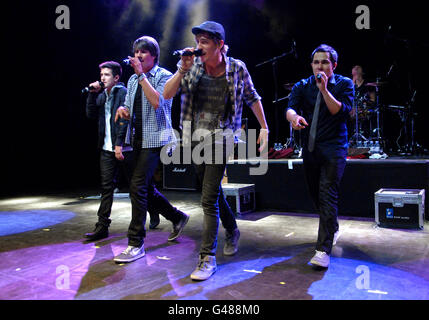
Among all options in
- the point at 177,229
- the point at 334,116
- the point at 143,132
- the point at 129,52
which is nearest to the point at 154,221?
the point at 177,229

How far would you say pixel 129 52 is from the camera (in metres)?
8.43

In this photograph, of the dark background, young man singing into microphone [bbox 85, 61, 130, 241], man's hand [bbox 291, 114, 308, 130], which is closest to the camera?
man's hand [bbox 291, 114, 308, 130]

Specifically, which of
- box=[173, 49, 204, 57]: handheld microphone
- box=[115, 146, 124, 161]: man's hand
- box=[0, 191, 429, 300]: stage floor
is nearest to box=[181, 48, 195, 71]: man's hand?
box=[173, 49, 204, 57]: handheld microphone

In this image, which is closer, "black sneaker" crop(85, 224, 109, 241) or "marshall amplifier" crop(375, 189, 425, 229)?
"black sneaker" crop(85, 224, 109, 241)

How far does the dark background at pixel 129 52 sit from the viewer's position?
7.27 meters

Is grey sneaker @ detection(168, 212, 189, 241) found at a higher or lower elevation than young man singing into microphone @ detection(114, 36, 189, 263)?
lower

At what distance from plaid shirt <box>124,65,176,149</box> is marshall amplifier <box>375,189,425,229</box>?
248cm

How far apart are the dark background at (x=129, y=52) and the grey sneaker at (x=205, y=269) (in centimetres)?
639

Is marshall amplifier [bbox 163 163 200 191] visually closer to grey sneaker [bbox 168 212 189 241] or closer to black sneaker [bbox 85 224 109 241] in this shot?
grey sneaker [bbox 168 212 189 241]

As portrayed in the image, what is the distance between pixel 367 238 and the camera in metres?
3.21

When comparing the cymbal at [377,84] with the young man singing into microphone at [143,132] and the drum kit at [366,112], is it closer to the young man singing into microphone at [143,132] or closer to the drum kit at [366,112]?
the drum kit at [366,112]

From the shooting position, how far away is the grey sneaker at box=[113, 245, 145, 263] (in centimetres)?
254
